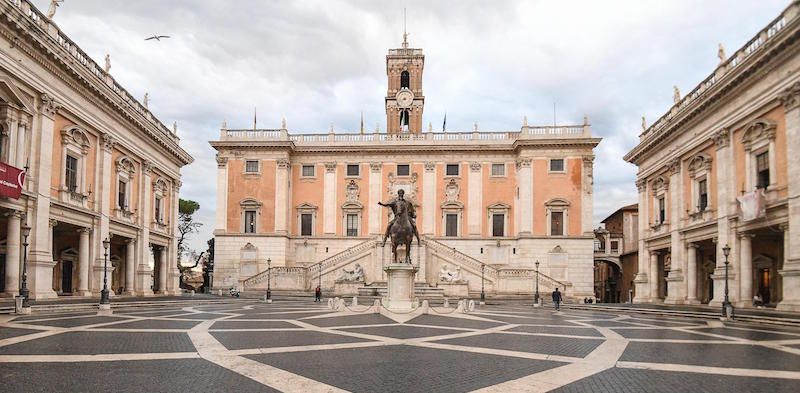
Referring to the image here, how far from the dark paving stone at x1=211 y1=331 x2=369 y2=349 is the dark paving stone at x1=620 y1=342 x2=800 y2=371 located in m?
6.26

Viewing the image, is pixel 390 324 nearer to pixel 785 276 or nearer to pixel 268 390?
pixel 268 390

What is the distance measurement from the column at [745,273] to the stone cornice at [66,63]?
110 feet

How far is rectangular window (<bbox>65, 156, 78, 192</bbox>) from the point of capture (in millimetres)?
31094

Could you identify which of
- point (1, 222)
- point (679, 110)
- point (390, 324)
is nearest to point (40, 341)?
point (390, 324)

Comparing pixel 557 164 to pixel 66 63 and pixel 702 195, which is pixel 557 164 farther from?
pixel 66 63

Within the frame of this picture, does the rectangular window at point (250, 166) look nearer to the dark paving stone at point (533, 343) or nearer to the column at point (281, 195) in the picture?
the column at point (281, 195)

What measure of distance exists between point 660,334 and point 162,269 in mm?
38978

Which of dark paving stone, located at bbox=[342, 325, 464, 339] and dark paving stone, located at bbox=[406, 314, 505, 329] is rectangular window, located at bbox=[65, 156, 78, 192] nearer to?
dark paving stone, located at bbox=[406, 314, 505, 329]

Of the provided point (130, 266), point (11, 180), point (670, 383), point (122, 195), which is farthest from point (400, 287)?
point (130, 266)

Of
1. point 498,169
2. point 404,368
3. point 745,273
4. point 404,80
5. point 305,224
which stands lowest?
point 404,368

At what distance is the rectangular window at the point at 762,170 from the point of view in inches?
1132

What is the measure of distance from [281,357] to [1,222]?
25064mm

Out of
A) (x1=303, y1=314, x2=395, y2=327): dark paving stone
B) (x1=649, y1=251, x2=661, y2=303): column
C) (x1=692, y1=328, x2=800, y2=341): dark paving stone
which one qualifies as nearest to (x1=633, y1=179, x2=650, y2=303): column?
(x1=649, y1=251, x2=661, y2=303): column

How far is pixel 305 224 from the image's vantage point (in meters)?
56.5
